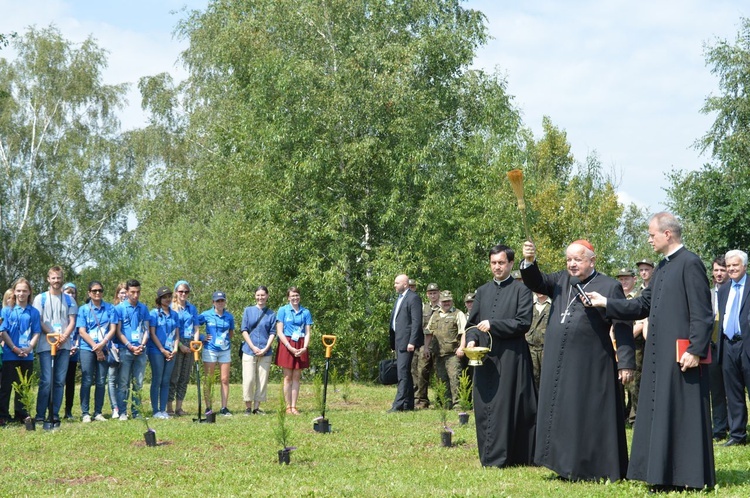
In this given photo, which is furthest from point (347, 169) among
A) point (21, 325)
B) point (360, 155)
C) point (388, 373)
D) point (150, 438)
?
point (150, 438)

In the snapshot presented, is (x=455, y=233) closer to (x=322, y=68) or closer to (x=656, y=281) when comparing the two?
(x=322, y=68)

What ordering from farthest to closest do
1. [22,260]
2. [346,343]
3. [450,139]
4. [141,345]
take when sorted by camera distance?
[22,260], [450,139], [346,343], [141,345]

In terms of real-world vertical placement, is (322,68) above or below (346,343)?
above

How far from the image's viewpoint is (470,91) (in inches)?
1252

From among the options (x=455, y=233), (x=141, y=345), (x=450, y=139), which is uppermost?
(x=450, y=139)

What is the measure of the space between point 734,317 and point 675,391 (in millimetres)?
3854

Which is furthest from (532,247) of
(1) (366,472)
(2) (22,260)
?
(2) (22,260)

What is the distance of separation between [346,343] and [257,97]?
7.96 m

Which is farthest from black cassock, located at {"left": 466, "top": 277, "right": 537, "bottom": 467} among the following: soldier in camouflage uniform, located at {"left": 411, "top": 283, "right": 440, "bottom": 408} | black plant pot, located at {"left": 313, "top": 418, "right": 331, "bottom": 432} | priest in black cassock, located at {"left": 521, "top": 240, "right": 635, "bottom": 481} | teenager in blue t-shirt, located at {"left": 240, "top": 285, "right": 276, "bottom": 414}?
soldier in camouflage uniform, located at {"left": 411, "top": 283, "right": 440, "bottom": 408}

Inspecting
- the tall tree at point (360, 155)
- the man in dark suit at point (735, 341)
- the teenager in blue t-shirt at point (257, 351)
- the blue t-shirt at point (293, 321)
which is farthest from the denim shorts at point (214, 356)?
the tall tree at point (360, 155)

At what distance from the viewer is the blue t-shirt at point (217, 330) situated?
15234 mm

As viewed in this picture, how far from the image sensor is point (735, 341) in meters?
11.1

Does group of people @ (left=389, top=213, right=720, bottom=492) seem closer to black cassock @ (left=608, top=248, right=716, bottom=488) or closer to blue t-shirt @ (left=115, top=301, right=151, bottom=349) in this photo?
black cassock @ (left=608, top=248, right=716, bottom=488)

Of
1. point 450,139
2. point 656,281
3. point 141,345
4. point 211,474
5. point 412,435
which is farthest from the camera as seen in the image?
point 450,139
